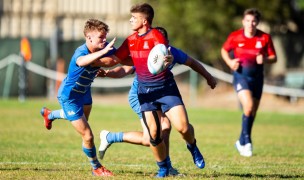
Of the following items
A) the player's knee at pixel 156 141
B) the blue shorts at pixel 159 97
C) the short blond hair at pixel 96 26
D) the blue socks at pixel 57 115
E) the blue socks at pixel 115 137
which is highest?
the short blond hair at pixel 96 26

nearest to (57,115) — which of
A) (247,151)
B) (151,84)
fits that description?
(151,84)

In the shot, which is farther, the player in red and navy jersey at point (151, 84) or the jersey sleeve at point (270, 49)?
the jersey sleeve at point (270, 49)

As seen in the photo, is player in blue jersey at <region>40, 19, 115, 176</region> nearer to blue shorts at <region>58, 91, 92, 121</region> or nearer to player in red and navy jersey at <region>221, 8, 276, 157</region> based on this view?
blue shorts at <region>58, 91, 92, 121</region>

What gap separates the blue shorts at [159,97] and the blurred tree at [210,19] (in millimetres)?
19057

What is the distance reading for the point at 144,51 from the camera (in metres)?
9.25

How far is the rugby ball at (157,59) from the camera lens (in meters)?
8.82

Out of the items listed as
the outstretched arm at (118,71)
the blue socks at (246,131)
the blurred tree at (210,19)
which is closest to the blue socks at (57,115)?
the outstretched arm at (118,71)

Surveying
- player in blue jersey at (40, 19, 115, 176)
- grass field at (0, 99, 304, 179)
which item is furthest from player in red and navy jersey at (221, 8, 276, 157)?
player in blue jersey at (40, 19, 115, 176)

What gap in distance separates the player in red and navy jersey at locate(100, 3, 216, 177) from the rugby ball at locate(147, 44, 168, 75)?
1.07ft

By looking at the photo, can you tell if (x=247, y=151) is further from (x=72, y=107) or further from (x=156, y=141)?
(x=72, y=107)

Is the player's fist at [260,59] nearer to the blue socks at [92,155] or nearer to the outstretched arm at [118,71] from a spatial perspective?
the outstretched arm at [118,71]

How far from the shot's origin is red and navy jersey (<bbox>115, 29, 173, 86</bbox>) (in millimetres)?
9250

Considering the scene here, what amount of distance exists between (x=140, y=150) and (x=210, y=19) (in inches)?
647

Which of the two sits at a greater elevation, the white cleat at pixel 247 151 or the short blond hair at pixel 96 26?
the short blond hair at pixel 96 26
